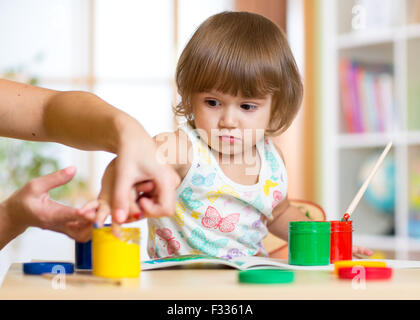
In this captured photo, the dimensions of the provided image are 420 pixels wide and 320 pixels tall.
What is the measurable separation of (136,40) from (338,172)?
5.63 ft

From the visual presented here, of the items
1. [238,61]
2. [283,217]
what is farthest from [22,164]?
[238,61]

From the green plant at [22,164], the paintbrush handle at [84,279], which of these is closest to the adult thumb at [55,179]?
the paintbrush handle at [84,279]

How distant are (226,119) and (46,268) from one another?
56 centimetres

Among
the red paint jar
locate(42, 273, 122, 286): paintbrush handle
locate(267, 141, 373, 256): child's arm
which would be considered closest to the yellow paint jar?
locate(42, 273, 122, 286): paintbrush handle

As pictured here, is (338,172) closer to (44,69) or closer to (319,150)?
(319,150)

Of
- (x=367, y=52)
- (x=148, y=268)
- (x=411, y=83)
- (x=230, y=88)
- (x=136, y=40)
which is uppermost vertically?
(x=136, y=40)

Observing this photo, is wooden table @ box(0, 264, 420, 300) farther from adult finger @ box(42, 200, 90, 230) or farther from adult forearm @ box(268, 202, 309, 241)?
adult forearm @ box(268, 202, 309, 241)

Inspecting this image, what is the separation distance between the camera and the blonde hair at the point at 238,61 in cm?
123

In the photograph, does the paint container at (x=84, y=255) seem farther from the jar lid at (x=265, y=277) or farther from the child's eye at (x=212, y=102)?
the child's eye at (x=212, y=102)

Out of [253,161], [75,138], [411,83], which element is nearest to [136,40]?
[411,83]

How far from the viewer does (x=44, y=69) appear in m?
4.08

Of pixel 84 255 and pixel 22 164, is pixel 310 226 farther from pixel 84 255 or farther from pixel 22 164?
pixel 22 164

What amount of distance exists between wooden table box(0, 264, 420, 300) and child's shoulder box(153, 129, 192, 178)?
0.50 meters

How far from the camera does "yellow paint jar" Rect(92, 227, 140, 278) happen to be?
70cm
